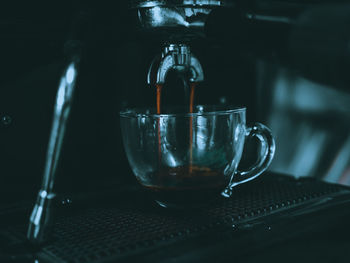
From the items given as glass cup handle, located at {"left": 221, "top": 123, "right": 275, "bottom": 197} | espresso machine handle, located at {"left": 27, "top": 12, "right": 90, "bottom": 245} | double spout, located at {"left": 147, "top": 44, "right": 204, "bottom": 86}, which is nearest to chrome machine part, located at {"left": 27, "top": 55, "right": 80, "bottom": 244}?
espresso machine handle, located at {"left": 27, "top": 12, "right": 90, "bottom": 245}

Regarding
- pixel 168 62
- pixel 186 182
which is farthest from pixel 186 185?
pixel 168 62

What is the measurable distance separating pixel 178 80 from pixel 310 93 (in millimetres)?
378

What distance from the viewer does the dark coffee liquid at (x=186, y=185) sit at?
0.49 m

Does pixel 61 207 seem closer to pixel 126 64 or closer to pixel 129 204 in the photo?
pixel 129 204

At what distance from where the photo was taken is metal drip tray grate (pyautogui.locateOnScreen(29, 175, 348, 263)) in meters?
0.40

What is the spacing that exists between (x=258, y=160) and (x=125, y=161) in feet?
0.71

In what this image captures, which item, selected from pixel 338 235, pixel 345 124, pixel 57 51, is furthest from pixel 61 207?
pixel 345 124

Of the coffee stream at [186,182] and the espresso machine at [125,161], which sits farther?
the coffee stream at [186,182]

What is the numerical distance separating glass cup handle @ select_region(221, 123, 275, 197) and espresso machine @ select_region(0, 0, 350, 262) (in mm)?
24

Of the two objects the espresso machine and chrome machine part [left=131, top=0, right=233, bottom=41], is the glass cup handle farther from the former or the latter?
chrome machine part [left=131, top=0, right=233, bottom=41]

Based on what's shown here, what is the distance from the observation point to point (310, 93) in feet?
3.13

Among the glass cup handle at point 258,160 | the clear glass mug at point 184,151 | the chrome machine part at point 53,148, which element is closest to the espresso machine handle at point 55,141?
the chrome machine part at point 53,148

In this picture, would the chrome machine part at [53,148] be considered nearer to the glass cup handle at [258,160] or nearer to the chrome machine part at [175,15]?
the chrome machine part at [175,15]

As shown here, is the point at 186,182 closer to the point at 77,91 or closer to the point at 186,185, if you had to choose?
the point at 186,185
